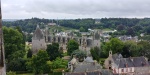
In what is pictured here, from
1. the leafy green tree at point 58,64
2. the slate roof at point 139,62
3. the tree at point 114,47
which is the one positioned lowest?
the leafy green tree at point 58,64

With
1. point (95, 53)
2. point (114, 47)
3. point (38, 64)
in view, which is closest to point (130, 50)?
point (114, 47)

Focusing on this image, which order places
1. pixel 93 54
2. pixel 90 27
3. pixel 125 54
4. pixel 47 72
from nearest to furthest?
pixel 47 72 → pixel 93 54 → pixel 125 54 → pixel 90 27

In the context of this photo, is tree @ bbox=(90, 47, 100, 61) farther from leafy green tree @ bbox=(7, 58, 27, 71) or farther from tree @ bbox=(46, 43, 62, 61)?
leafy green tree @ bbox=(7, 58, 27, 71)

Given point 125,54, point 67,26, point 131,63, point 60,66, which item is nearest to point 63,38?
point 125,54

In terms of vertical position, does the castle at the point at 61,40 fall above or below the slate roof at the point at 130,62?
above

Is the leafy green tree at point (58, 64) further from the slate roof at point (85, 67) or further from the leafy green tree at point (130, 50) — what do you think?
the leafy green tree at point (130, 50)

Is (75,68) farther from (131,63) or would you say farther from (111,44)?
(111,44)

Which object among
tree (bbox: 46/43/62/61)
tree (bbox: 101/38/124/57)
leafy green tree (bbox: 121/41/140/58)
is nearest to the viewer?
tree (bbox: 46/43/62/61)

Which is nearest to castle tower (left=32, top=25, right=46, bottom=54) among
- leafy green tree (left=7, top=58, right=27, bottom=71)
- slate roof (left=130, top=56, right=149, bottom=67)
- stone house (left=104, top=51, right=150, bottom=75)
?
leafy green tree (left=7, top=58, right=27, bottom=71)

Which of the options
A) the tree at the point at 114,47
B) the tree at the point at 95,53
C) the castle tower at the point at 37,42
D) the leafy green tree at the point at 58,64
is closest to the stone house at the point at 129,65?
the tree at the point at 95,53

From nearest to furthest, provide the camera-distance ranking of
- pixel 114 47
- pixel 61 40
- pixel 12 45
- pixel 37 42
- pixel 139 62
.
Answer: pixel 139 62 < pixel 12 45 < pixel 37 42 < pixel 114 47 < pixel 61 40

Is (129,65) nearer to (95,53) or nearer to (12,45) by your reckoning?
(95,53)

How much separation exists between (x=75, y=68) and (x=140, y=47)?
2284 centimetres

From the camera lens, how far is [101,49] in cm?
6475
